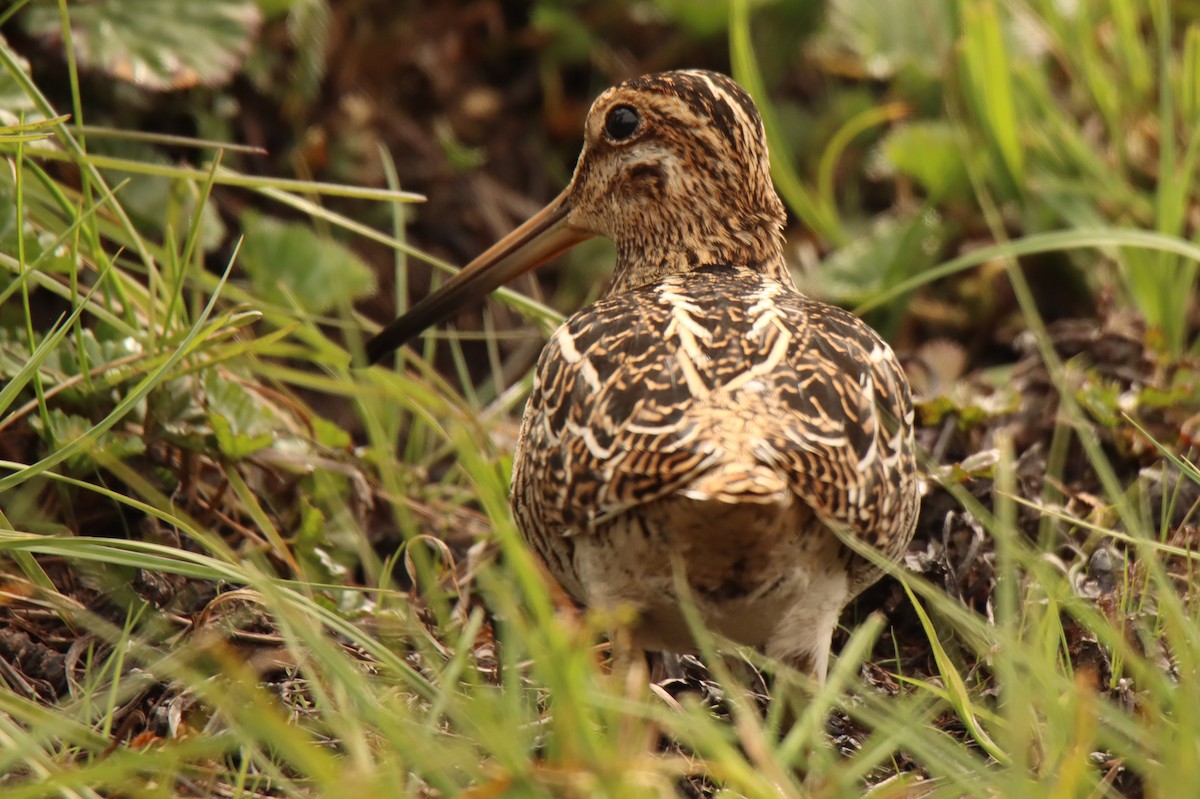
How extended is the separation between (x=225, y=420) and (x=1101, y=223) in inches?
103

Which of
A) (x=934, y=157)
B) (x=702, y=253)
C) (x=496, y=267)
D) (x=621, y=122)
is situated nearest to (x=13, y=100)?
(x=496, y=267)

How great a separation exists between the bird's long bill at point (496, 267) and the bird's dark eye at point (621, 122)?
212mm

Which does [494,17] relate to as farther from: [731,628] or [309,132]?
[731,628]

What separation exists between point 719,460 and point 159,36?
7.19 ft

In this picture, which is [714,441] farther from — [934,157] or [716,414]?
[934,157]

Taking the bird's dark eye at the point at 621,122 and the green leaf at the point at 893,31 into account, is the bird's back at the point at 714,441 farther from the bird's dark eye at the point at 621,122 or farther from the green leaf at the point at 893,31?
the green leaf at the point at 893,31

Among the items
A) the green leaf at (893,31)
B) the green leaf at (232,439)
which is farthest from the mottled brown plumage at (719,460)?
the green leaf at (893,31)

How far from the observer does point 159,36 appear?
3783mm

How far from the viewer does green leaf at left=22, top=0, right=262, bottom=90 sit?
3658 mm

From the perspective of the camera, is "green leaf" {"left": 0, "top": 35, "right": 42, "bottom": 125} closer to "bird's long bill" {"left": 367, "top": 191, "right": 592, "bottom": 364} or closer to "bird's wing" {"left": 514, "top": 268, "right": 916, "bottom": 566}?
"bird's long bill" {"left": 367, "top": 191, "right": 592, "bottom": 364}

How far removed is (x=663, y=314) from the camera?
8.93 ft

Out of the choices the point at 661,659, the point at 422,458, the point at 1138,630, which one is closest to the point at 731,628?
the point at 661,659

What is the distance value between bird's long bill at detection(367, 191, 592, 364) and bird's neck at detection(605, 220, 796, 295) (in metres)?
0.20

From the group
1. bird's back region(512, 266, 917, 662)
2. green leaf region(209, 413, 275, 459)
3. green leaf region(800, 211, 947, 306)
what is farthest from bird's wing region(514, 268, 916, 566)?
green leaf region(800, 211, 947, 306)
